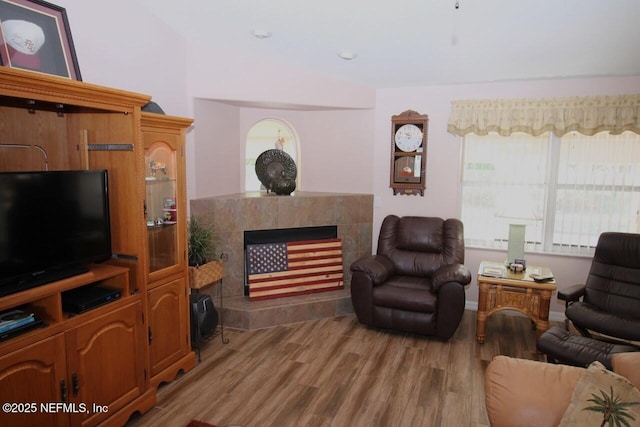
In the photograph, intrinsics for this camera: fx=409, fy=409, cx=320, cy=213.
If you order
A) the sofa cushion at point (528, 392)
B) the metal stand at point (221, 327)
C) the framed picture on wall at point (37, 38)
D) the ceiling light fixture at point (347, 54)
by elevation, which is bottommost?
the metal stand at point (221, 327)

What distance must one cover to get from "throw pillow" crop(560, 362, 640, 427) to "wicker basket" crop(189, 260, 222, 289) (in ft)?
8.65

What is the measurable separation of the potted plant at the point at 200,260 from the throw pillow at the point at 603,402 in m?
2.65

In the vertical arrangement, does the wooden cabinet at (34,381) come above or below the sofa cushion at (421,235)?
below

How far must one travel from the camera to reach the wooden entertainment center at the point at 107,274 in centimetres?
196

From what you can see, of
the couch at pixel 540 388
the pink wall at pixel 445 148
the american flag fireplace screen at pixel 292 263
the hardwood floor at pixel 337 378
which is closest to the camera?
the couch at pixel 540 388

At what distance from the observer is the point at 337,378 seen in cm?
310

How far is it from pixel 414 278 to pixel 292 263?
127 centimetres

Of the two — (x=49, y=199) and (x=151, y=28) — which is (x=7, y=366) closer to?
(x=49, y=199)

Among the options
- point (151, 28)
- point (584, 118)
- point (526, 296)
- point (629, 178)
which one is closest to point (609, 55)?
point (584, 118)

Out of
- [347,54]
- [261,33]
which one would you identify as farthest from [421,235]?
[261,33]

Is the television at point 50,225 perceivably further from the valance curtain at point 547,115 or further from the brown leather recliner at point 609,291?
the brown leather recliner at point 609,291

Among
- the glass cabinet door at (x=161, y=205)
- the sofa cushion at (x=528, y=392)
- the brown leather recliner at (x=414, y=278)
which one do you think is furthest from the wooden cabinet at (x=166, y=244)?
the sofa cushion at (x=528, y=392)

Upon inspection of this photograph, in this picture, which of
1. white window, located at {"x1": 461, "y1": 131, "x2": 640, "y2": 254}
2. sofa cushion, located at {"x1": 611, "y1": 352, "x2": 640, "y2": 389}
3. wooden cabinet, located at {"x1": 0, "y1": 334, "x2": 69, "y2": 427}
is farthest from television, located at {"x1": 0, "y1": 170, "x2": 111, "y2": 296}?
white window, located at {"x1": 461, "y1": 131, "x2": 640, "y2": 254}

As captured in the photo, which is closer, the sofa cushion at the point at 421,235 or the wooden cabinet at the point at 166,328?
the wooden cabinet at the point at 166,328
